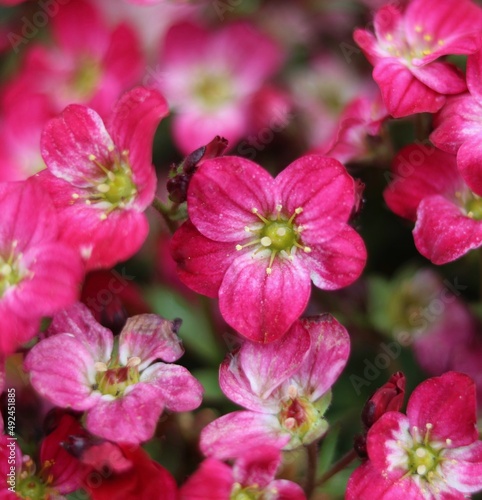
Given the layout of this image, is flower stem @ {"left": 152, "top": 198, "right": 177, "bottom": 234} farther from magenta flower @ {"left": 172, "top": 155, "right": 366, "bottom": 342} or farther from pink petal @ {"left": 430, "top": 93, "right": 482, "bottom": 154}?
pink petal @ {"left": 430, "top": 93, "right": 482, "bottom": 154}

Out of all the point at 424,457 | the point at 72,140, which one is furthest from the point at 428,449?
the point at 72,140

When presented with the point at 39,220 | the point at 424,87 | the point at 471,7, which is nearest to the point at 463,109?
the point at 424,87

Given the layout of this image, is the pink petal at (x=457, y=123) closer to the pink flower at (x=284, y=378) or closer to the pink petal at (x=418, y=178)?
the pink petal at (x=418, y=178)

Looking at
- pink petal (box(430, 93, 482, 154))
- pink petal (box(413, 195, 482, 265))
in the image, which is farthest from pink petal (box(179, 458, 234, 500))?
pink petal (box(430, 93, 482, 154))

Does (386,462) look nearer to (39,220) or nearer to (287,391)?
(287,391)

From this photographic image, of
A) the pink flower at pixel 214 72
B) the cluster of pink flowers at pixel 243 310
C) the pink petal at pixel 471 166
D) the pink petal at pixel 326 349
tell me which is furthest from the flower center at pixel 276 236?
the pink flower at pixel 214 72

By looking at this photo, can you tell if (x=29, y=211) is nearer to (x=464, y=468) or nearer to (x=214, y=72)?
(x=464, y=468)
